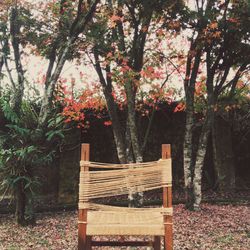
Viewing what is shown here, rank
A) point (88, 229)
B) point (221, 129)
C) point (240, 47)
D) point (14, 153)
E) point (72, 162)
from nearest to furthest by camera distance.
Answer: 1. point (88, 229)
2. point (14, 153)
3. point (240, 47)
4. point (72, 162)
5. point (221, 129)

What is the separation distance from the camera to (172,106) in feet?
39.7

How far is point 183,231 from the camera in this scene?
643 centimetres

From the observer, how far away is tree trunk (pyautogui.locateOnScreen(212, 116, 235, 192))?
37.0ft

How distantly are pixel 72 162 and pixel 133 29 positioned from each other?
12.1ft

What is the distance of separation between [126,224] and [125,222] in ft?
0.18

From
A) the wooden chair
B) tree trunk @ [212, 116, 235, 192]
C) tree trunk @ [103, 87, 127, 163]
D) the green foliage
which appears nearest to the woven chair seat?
the wooden chair

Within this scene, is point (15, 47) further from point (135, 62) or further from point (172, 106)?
point (172, 106)

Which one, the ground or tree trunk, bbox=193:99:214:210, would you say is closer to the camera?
the ground

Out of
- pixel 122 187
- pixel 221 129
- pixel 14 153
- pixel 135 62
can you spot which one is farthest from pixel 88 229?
pixel 221 129

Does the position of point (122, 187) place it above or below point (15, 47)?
below

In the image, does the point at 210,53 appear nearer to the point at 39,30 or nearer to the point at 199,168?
the point at 199,168

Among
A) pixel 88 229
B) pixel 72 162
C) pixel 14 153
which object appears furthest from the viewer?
pixel 72 162

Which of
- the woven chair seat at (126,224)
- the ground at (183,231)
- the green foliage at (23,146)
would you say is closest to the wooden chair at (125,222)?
the woven chair seat at (126,224)

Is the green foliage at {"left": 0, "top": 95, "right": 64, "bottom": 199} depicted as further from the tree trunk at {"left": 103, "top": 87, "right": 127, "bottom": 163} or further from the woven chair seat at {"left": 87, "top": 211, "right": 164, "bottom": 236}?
the woven chair seat at {"left": 87, "top": 211, "right": 164, "bottom": 236}
